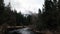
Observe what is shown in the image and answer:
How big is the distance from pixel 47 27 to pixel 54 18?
4063 millimetres

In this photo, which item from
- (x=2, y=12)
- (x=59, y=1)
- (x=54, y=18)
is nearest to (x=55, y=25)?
(x=54, y=18)

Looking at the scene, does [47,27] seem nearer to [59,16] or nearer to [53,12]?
[53,12]

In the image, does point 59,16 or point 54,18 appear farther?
point 54,18

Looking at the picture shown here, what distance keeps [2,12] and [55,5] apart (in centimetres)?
1386

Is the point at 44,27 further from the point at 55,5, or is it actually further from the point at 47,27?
the point at 55,5

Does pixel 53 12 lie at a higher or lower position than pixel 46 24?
higher

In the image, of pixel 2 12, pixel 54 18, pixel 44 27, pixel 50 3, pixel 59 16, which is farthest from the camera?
pixel 2 12

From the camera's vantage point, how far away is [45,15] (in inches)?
1700

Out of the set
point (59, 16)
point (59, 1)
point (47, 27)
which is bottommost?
point (47, 27)

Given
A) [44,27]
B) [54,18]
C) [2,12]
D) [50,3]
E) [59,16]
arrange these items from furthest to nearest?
[2,12], [50,3], [44,27], [54,18], [59,16]

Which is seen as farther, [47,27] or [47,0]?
[47,0]

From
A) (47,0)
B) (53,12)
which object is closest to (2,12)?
(47,0)

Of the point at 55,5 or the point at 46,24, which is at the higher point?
the point at 55,5

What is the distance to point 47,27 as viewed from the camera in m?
42.5
